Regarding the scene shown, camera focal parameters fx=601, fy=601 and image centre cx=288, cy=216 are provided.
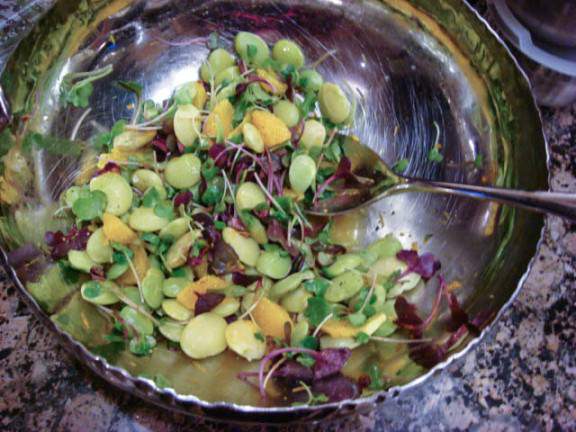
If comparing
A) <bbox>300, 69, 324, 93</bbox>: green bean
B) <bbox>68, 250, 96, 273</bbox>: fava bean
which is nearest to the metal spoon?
<bbox>300, 69, 324, 93</bbox>: green bean

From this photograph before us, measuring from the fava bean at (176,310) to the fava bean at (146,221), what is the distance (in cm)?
10

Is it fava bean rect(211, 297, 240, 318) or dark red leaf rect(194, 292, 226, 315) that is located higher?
dark red leaf rect(194, 292, 226, 315)

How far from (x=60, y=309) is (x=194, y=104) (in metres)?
0.37

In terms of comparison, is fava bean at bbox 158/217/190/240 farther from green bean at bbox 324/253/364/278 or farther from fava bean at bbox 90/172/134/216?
green bean at bbox 324/253/364/278

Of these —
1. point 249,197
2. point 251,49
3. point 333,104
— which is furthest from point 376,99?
point 249,197

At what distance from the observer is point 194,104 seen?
94 centimetres

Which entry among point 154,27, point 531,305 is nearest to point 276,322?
point 531,305

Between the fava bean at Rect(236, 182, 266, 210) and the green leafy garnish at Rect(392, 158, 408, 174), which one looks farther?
the green leafy garnish at Rect(392, 158, 408, 174)

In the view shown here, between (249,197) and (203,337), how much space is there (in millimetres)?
206

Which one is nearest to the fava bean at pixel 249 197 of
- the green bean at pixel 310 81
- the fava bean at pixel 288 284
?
the fava bean at pixel 288 284

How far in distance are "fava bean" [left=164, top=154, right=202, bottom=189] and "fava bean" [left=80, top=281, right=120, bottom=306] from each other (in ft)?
0.57

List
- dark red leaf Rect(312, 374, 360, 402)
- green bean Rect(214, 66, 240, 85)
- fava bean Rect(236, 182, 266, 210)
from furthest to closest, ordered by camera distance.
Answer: green bean Rect(214, 66, 240, 85) < fava bean Rect(236, 182, 266, 210) < dark red leaf Rect(312, 374, 360, 402)

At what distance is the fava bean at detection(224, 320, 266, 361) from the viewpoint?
0.76 meters

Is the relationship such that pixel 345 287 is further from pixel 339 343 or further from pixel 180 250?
pixel 180 250
